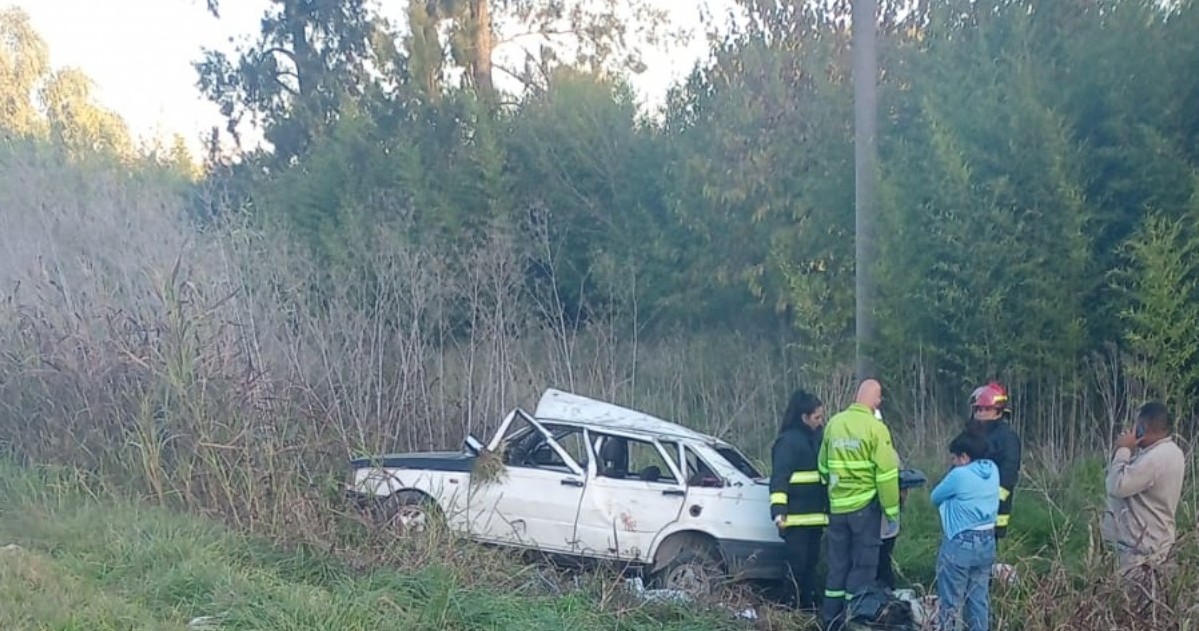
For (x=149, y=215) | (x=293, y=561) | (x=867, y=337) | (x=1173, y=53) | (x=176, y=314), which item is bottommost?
(x=293, y=561)

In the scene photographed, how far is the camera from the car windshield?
785cm

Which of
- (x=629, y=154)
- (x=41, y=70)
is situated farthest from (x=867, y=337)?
(x=41, y=70)

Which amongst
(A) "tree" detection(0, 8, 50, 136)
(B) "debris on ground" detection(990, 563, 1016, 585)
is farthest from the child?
(A) "tree" detection(0, 8, 50, 136)

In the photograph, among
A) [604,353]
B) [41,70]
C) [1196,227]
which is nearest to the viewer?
[1196,227]

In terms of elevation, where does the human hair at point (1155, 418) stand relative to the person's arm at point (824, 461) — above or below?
above

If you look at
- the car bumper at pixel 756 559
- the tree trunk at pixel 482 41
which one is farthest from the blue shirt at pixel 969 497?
the tree trunk at pixel 482 41

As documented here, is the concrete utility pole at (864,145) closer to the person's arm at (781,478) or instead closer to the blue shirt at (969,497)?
the person's arm at (781,478)

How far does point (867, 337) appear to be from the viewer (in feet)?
32.0

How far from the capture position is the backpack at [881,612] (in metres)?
6.38

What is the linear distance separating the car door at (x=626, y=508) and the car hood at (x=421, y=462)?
40.4 inches

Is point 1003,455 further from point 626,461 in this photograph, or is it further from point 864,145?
point 864,145

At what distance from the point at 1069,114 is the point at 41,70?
1229 inches

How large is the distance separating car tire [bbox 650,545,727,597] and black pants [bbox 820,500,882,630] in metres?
0.84

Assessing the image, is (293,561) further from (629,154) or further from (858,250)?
(629,154)
